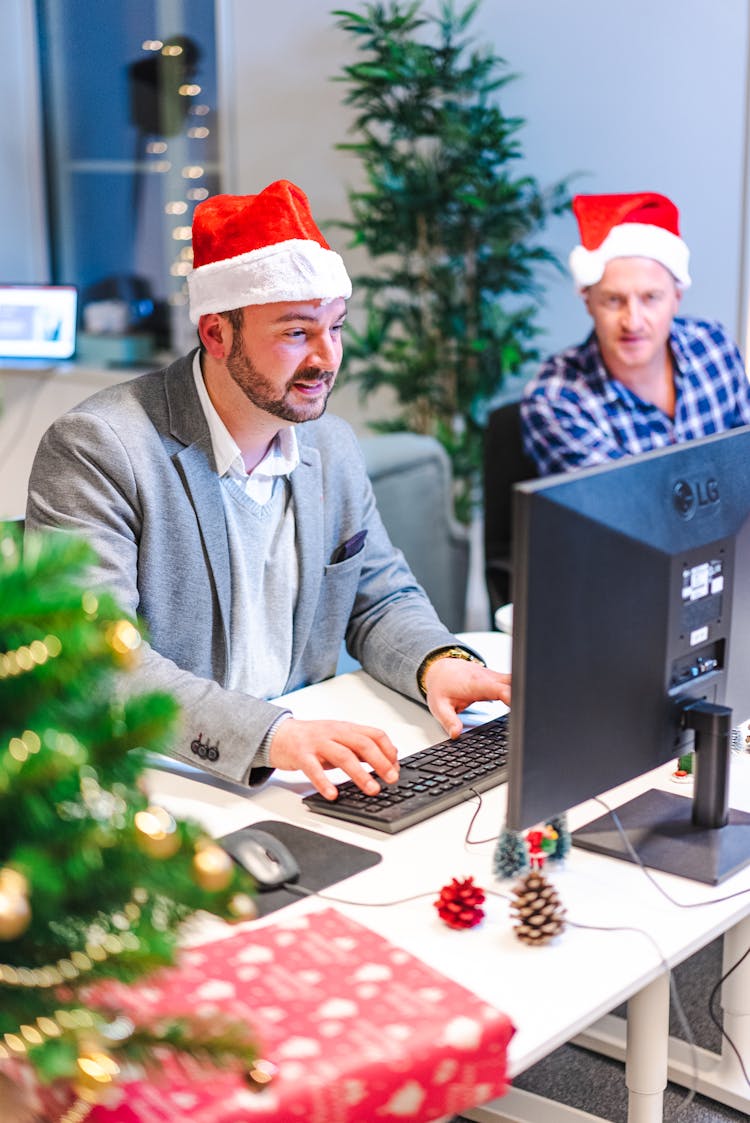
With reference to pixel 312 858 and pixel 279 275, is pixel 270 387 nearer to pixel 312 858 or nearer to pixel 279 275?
pixel 279 275

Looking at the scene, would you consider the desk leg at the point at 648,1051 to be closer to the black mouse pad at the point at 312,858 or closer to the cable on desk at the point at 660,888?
the cable on desk at the point at 660,888

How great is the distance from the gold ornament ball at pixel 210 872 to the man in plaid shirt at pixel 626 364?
1982 millimetres

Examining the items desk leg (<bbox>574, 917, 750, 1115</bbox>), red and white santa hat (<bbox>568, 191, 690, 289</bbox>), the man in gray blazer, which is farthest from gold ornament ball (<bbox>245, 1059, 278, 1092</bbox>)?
red and white santa hat (<bbox>568, 191, 690, 289</bbox>)

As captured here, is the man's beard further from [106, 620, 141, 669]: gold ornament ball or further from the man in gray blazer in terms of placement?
[106, 620, 141, 669]: gold ornament ball

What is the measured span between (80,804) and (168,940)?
10cm

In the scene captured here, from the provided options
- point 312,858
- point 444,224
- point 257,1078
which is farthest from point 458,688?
point 444,224

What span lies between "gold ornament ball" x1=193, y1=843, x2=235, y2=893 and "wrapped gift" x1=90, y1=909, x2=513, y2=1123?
0.11 meters

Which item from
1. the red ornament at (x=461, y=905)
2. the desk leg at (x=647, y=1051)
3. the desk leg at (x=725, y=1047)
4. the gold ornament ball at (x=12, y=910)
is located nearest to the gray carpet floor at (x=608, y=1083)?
the desk leg at (x=725, y=1047)

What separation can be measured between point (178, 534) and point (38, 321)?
3.44m

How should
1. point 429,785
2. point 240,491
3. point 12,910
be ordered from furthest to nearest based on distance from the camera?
1. point 240,491
2. point 429,785
3. point 12,910

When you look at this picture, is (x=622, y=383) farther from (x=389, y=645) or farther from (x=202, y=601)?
(x=202, y=601)

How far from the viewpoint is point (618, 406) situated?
278cm

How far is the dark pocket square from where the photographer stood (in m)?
2.09

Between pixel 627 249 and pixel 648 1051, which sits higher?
pixel 627 249
